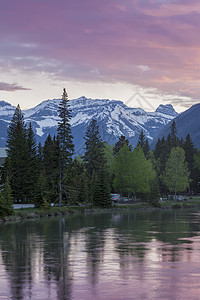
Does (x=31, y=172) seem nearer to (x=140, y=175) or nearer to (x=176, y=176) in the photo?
(x=140, y=175)

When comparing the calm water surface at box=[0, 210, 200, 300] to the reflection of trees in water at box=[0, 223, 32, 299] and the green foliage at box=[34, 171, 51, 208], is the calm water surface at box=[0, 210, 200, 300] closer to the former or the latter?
the reflection of trees in water at box=[0, 223, 32, 299]

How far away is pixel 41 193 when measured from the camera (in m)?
74.1

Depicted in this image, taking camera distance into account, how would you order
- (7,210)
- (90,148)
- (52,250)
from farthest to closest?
1. (90,148)
2. (7,210)
3. (52,250)

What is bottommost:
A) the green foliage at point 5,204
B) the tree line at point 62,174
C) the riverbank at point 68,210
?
the riverbank at point 68,210

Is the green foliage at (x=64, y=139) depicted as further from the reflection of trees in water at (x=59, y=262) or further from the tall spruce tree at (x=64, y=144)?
the reflection of trees in water at (x=59, y=262)

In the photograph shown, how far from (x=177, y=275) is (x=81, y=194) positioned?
68.3m

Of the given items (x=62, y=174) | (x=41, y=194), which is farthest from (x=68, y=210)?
(x=62, y=174)

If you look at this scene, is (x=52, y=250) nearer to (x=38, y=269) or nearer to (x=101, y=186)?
(x=38, y=269)

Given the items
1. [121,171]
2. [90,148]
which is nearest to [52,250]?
[121,171]

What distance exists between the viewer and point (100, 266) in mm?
24062

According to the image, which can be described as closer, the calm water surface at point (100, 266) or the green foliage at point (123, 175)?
the calm water surface at point (100, 266)

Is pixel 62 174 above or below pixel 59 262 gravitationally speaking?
above

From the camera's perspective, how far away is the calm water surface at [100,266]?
17.9m

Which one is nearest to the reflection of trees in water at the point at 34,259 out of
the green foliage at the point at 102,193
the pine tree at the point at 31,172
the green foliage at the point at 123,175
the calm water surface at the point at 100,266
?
the calm water surface at the point at 100,266
